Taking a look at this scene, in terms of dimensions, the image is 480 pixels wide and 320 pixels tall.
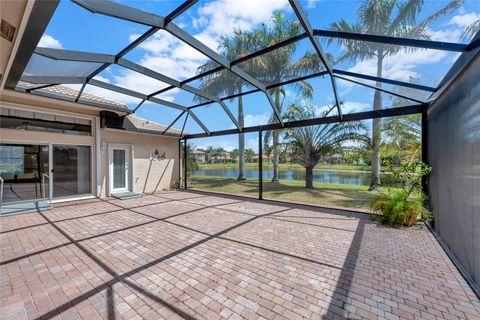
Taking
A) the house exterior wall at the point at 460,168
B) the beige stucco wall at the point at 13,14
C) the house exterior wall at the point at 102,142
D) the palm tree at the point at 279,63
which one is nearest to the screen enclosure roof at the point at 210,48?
the beige stucco wall at the point at 13,14

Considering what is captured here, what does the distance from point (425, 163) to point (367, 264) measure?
4.07m

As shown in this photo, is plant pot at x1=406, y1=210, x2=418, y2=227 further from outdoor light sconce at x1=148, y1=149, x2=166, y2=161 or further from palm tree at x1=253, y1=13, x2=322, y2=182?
outdoor light sconce at x1=148, y1=149, x2=166, y2=161

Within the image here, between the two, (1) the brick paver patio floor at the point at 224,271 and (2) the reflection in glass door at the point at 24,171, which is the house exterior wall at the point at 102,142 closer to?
(2) the reflection in glass door at the point at 24,171

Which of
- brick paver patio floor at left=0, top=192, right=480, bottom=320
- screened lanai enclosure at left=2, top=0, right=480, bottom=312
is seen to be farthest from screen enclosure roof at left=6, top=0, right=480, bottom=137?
brick paver patio floor at left=0, top=192, right=480, bottom=320

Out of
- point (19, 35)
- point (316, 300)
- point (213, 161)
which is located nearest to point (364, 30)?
point (316, 300)

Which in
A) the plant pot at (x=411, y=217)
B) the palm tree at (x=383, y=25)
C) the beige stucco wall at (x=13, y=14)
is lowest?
the plant pot at (x=411, y=217)

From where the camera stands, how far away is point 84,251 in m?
3.83

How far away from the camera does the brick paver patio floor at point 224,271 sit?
7.89 feet

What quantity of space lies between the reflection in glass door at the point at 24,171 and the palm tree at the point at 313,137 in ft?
33.9

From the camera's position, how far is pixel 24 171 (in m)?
7.20

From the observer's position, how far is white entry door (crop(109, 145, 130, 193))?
30.8 ft

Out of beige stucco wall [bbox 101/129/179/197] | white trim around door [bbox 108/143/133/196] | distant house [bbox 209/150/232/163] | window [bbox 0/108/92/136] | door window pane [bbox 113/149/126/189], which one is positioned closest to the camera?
window [bbox 0/108/92/136]

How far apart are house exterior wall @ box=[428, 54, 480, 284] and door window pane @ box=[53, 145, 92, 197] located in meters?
10.9

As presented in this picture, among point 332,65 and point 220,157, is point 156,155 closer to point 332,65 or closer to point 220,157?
point 332,65
